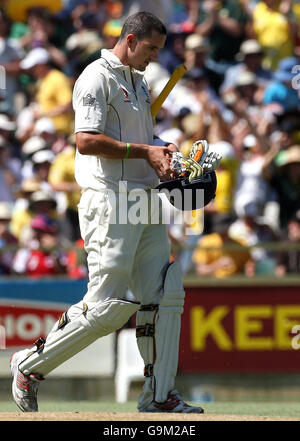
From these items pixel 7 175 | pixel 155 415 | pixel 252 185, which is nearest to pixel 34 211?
pixel 7 175

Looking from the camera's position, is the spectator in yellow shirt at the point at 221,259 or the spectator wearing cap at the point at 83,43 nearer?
the spectator in yellow shirt at the point at 221,259

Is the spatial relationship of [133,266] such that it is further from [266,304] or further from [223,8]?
[223,8]

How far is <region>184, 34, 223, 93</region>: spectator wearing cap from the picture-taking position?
12.6 m

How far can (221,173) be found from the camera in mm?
11039

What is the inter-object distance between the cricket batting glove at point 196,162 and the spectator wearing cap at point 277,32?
6.59 meters

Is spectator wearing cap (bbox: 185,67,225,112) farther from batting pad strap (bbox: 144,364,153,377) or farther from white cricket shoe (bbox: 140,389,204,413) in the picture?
white cricket shoe (bbox: 140,389,204,413)

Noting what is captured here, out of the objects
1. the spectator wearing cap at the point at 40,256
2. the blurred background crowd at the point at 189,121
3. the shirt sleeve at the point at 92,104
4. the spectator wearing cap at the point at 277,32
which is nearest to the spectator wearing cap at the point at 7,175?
the blurred background crowd at the point at 189,121

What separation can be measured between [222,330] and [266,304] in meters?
0.50

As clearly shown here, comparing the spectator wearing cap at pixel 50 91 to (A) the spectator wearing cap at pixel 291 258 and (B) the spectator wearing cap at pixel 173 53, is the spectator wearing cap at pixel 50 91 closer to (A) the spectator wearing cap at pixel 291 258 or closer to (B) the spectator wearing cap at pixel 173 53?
(B) the spectator wearing cap at pixel 173 53

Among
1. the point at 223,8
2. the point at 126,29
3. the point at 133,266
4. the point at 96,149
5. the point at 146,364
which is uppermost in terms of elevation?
the point at 223,8

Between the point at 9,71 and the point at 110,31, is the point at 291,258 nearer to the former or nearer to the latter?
the point at 110,31

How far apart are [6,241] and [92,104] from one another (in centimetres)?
527

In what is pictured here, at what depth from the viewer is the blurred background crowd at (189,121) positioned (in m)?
10.4

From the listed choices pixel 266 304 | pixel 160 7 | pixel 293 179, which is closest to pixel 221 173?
pixel 293 179
